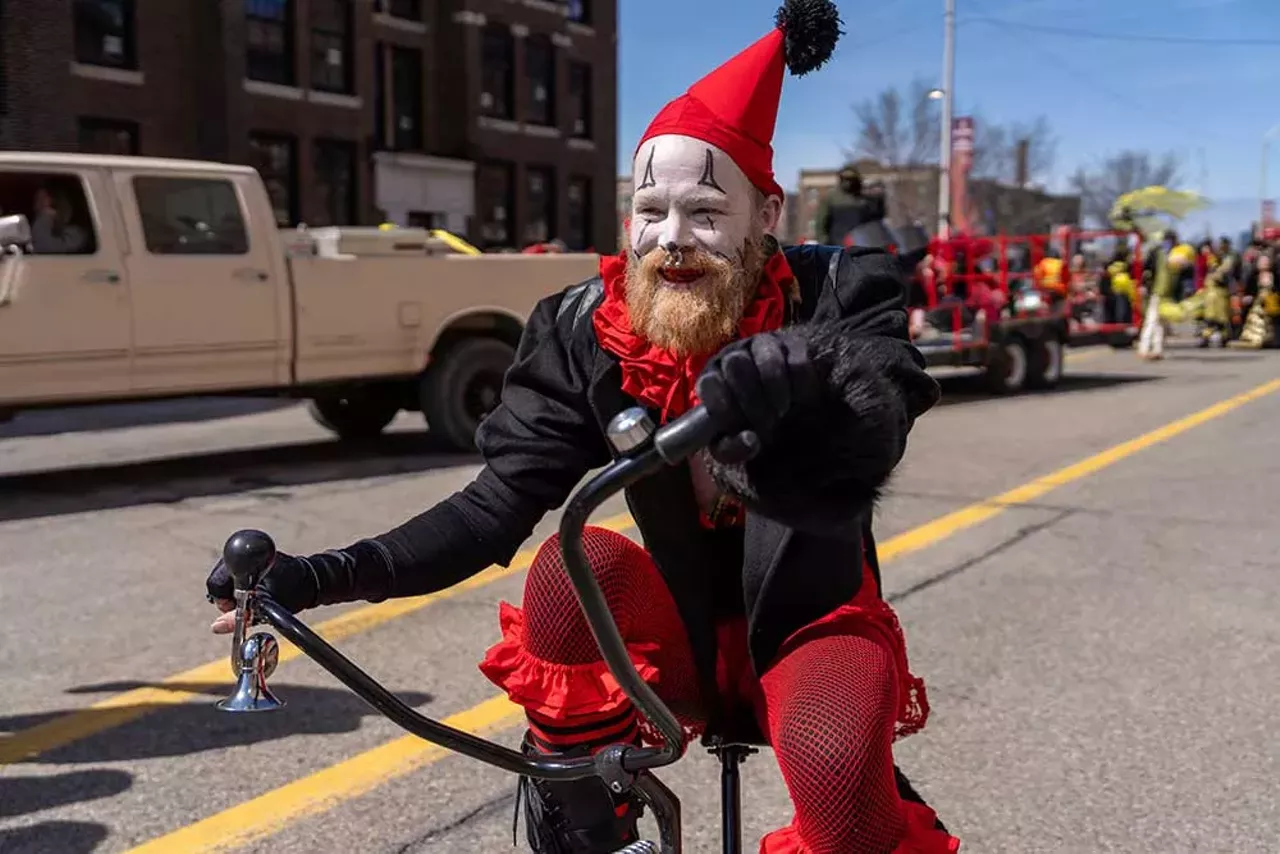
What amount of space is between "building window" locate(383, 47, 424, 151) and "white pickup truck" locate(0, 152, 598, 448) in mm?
16015

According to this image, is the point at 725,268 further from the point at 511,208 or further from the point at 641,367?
the point at 511,208

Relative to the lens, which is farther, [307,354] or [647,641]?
[307,354]

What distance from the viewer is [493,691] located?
398cm

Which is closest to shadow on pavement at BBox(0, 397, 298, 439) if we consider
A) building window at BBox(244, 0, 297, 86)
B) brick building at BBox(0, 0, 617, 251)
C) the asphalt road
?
the asphalt road

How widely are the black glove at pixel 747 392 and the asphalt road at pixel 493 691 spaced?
1.14m

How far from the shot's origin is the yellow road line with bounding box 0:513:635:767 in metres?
3.58

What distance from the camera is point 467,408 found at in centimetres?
868

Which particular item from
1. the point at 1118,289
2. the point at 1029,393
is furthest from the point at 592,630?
the point at 1118,289

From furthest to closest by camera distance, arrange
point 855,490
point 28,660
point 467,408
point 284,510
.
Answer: point 467,408 → point 284,510 → point 28,660 → point 855,490

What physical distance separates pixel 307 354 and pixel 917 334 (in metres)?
6.89

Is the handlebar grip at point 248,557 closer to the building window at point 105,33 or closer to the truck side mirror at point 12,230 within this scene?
the truck side mirror at point 12,230

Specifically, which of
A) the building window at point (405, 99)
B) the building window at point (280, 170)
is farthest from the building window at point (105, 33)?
the building window at point (405, 99)

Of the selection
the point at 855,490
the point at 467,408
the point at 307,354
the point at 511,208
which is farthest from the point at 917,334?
the point at 511,208

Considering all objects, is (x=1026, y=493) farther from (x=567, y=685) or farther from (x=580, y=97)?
(x=580, y=97)
